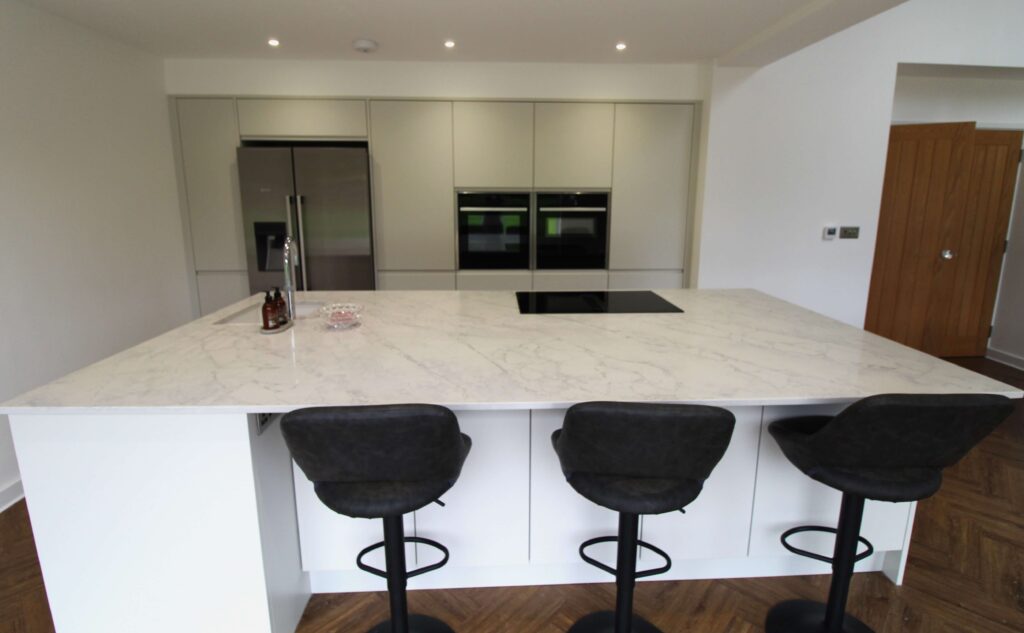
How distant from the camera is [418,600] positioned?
1880 millimetres

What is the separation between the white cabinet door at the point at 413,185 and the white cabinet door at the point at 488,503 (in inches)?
97.0

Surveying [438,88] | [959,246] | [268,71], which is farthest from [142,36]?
[959,246]

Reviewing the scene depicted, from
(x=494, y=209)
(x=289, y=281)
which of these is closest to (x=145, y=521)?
(x=289, y=281)

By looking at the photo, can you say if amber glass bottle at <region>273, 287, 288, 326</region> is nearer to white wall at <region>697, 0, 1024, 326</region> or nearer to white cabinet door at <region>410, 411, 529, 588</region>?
white cabinet door at <region>410, 411, 529, 588</region>

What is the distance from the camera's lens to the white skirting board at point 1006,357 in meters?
4.40

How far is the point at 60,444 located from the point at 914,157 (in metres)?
5.54

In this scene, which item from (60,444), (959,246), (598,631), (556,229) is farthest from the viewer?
(959,246)

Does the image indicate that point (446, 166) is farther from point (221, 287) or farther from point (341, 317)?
point (341, 317)

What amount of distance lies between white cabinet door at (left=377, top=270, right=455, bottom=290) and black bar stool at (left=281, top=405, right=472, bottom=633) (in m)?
2.77

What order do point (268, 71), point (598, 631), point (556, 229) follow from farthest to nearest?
point (556, 229) → point (268, 71) → point (598, 631)

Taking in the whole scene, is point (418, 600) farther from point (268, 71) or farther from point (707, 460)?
point (268, 71)

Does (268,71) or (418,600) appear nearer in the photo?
(418,600)

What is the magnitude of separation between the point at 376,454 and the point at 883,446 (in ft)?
4.09

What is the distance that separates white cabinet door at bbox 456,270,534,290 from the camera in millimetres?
4043
